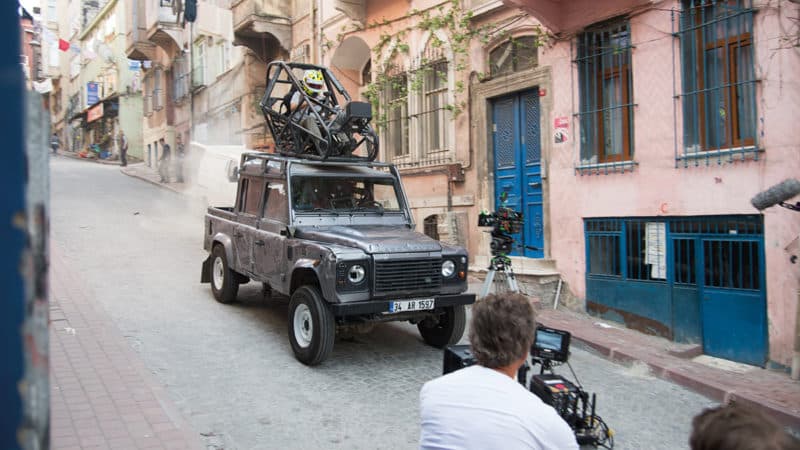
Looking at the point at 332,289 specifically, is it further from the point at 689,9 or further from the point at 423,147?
the point at 423,147

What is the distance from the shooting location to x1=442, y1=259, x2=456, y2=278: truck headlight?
653 centimetres

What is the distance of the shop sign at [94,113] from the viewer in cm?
4150

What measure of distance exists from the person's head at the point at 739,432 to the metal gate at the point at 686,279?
6229mm

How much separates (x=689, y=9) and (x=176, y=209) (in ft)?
50.8

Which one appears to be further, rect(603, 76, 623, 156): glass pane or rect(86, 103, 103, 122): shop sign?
rect(86, 103, 103, 122): shop sign

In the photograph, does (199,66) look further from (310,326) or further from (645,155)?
(310,326)

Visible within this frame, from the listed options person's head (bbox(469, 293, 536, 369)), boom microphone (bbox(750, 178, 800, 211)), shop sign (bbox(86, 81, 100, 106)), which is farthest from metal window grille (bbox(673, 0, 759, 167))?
shop sign (bbox(86, 81, 100, 106))

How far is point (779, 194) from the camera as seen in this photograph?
225 inches

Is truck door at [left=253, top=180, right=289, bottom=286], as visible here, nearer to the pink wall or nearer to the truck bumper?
the truck bumper

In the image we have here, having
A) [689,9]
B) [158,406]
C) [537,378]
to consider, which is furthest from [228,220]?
[689,9]

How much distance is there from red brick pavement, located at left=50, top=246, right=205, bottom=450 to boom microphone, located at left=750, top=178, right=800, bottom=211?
5348 mm

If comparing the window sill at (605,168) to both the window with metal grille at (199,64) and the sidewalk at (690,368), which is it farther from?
the window with metal grille at (199,64)

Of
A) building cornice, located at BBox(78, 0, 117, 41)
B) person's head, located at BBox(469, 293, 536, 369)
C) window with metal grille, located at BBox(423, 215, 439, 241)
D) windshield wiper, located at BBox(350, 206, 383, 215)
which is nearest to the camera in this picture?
person's head, located at BBox(469, 293, 536, 369)

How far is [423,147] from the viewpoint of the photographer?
12.7 meters
